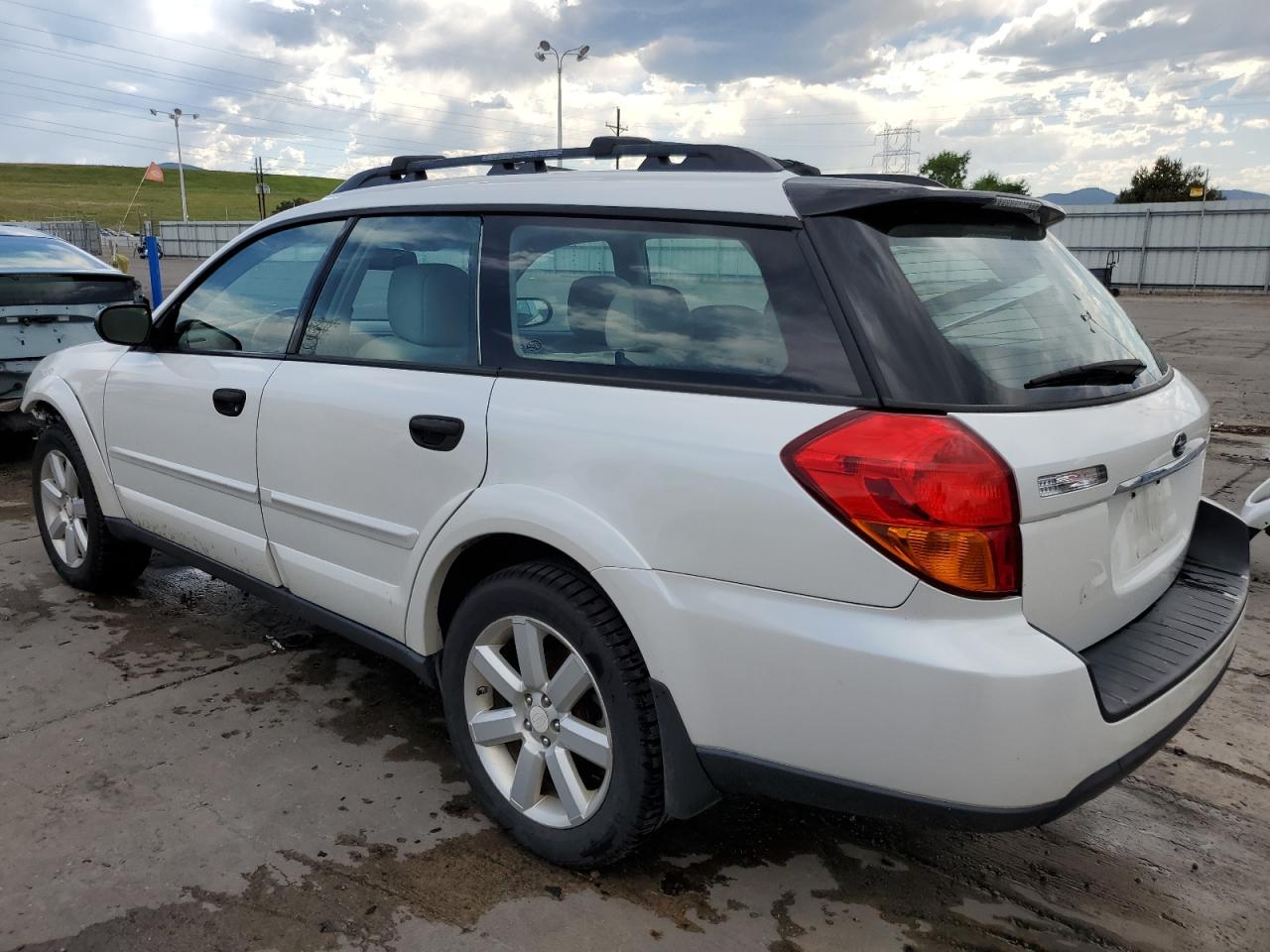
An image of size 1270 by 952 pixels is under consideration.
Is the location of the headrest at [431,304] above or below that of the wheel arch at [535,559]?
above

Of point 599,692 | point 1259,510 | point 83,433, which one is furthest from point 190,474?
point 1259,510

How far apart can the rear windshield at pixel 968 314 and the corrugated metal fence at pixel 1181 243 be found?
3110cm

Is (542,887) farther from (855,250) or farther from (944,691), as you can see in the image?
(855,250)

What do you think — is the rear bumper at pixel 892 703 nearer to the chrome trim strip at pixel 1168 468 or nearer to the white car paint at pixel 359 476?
the chrome trim strip at pixel 1168 468

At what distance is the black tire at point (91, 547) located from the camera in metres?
4.14

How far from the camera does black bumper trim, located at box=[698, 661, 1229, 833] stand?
1.82 metres

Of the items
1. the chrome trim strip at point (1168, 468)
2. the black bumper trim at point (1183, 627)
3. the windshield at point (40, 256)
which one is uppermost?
the windshield at point (40, 256)

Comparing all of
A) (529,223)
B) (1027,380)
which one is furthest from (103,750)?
(1027,380)

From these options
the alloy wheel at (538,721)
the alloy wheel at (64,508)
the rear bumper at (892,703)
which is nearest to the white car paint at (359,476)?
the alloy wheel at (538,721)

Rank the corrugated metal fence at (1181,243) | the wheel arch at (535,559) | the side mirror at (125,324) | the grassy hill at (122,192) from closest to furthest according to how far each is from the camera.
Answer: the wheel arch at (535,559)
the side mirror at (125,324)
the corrugated metal fence at (1181,243)
the grassy hill at (122,192)

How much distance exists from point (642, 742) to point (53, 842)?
5.46 ft

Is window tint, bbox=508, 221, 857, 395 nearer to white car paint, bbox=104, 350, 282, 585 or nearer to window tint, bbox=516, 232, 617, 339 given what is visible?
window tint, bbox=516, 232, 617, 339

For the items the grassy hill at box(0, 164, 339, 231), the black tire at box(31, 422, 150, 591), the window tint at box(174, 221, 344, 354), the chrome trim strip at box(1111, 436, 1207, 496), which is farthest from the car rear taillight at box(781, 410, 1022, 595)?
the grassy hill at box(0, 164, 339, 231)

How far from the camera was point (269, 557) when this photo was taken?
10.5 ft
